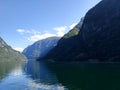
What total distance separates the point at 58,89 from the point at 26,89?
11795 mm

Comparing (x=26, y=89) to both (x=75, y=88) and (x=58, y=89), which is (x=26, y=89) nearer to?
(x=58, y=89)

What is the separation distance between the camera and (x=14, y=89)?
86125 millimetres

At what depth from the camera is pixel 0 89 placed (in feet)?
294

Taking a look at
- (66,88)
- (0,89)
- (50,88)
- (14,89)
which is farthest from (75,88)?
(0,89)

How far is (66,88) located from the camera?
8488cm

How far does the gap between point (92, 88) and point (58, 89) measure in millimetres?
12287

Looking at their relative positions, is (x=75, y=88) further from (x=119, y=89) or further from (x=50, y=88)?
(x=119, y=89)

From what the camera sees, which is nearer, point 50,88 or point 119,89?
point 119,89

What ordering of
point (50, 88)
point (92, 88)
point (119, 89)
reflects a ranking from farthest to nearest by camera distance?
point (50, 88) → point (92, 88) → point (119, 89)

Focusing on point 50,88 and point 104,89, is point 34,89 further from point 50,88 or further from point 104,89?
point 104,89

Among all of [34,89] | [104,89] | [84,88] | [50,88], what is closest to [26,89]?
[34,89]

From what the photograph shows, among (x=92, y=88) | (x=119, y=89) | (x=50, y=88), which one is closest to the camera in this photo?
(x=119, y=89)

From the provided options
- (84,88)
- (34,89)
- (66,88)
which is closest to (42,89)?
(34,89)

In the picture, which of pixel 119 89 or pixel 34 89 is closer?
pixel 119 89
